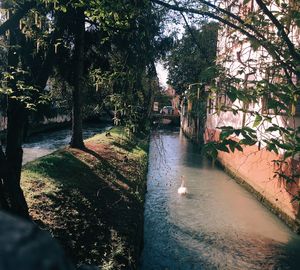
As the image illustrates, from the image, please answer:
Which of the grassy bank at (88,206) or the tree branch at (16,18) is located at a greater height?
the tree branch at (16,18)

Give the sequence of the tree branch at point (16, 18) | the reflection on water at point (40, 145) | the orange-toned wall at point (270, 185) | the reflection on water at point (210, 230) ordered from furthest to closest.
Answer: the reflection on water at point (40, 145), the orange-toned wall at point (270, 185), the reflection on water at point (210, 230), the tree branch at point (16, 18)

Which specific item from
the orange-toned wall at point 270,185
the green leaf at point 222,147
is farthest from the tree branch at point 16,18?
the orange-toned wall at point 270,185

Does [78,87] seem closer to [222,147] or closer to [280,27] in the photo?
[280,27]

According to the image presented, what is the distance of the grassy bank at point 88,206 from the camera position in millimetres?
6785

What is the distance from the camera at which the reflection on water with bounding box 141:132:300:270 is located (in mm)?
8867

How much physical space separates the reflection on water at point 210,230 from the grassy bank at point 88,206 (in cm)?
87

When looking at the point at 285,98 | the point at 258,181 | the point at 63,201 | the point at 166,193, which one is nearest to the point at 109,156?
the point at 166,193

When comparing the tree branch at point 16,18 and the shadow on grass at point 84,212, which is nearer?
the tree branch at point 16,18

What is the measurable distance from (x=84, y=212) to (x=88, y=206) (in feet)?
1.54

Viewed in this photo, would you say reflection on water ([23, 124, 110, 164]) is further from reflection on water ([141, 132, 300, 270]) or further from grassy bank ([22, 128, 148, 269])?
reflection on water ([141, 132, 300, 270])

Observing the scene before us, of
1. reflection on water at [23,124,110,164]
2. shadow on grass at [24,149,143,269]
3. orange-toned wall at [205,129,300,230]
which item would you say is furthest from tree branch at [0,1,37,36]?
reflection on water at [23,124,110,164]

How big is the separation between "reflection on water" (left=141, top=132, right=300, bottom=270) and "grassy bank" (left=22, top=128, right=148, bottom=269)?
2.85 feet

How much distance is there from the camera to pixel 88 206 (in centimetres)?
870

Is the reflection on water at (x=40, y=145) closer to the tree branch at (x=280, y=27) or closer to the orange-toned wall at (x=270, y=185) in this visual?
the orange-toned wall at (x=270, y=185)
